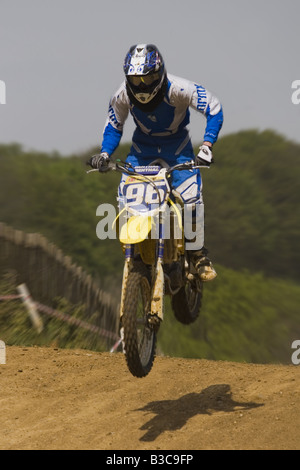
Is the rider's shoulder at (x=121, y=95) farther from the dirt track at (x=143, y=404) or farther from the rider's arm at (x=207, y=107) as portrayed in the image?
the dirt track at (x=143, y=404)

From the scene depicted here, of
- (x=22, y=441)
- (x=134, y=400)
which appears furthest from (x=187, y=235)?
(x=22, y=441)

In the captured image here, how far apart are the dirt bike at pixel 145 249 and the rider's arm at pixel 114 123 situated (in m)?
0.65

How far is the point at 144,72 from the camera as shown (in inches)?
285

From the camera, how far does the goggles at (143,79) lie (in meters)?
7.31

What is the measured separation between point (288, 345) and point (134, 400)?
424 inches

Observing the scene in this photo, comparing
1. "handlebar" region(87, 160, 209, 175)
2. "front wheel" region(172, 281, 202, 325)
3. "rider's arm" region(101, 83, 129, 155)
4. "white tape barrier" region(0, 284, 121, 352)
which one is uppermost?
"rider's arm" region(101, 83, 129, 155)

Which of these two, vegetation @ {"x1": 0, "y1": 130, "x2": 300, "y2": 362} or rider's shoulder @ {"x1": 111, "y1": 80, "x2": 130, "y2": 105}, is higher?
rider's shoulder @ {"x1": 111, "y1": 80, "x2": 130, "y2": 105}

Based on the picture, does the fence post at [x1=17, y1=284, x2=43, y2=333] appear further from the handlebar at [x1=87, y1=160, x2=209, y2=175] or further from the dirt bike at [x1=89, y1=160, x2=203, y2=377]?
the handlebar at [x1=87, y1=160, x2=209, y2=175]

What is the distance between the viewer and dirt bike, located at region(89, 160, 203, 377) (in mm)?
6918

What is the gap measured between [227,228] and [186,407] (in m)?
14.8

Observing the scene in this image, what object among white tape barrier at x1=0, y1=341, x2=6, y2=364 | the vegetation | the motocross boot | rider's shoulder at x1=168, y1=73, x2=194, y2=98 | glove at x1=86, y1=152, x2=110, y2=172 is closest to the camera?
glove at x1=86, y1=152, x2=110, y2=172

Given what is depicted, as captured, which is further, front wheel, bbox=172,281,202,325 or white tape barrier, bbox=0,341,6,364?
white tape barrier, bbox=0,341,6,364

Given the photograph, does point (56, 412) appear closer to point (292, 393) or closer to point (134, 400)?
point (134, 400)

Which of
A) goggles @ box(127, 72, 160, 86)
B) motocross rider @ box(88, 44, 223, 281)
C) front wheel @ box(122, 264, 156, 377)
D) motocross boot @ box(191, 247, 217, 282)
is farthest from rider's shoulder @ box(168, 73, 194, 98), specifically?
front wheel @ box(122, 264, 156, 377)
